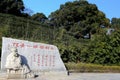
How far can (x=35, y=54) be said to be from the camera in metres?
12.0

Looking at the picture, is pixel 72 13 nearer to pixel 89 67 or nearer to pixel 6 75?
pixel 89 67

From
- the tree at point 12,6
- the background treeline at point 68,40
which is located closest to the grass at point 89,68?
the background treeline at point 68,40

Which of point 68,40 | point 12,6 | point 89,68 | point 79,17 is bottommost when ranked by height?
point 89,68

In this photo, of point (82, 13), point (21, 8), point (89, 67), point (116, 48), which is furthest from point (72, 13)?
point (89, 67)

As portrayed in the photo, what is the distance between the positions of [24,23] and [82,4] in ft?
67.8

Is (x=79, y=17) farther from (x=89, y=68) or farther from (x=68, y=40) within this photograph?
(x=89, y=68)

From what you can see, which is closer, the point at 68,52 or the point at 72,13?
the point at 68,52

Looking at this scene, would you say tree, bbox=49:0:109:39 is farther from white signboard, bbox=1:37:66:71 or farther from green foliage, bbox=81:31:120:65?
white signboard, bbox=1:37:66:71

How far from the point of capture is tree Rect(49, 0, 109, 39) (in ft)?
110

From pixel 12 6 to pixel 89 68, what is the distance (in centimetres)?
1195

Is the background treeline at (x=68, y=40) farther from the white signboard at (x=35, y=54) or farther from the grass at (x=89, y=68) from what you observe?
the white signboard at (x=35, y=54)

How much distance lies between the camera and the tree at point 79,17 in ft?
110

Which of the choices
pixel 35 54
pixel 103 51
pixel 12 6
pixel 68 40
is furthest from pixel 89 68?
pixel 12 6

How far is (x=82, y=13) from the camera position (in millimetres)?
34594
